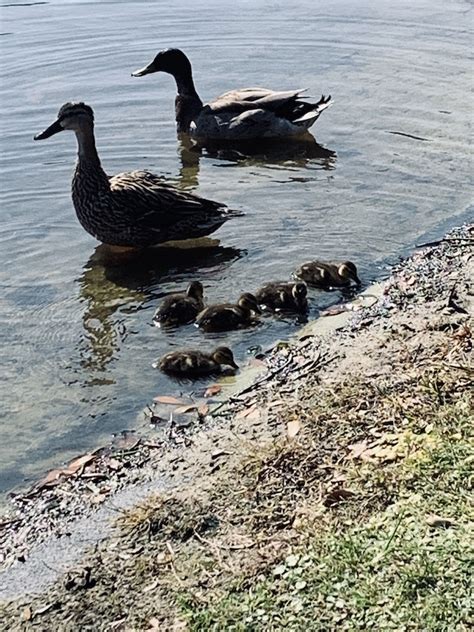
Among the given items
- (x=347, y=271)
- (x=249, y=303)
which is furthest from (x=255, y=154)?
(x=249, y=303)

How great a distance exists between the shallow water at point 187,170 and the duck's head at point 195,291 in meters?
0.23

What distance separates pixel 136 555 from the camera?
4.09 metres

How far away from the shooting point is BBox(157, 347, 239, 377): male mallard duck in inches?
242

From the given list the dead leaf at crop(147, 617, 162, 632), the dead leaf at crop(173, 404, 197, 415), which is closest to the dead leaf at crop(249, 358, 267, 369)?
the dead leaf at crop(173, 404, 197, 415)

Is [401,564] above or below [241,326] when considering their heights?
above

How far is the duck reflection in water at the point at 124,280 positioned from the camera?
6.73 metres

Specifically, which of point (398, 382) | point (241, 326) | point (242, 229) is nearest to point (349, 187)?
point (242, 229)

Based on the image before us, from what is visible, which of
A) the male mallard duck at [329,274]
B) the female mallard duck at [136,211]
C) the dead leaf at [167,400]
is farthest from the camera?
the female mallard duck at [136,211]

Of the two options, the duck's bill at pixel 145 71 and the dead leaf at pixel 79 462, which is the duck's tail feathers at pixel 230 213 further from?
the duck's bill at pixel 145 71

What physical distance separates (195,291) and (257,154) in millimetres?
3942

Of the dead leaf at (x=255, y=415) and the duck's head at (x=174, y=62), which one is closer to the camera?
the dead leaf at (x=255, y=415)

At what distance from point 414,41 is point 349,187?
18.6 ft

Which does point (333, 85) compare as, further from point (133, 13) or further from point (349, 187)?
point (133, 13)

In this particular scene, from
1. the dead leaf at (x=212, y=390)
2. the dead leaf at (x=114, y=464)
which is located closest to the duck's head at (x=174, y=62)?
the dead leaf at (x=212, y=390)
